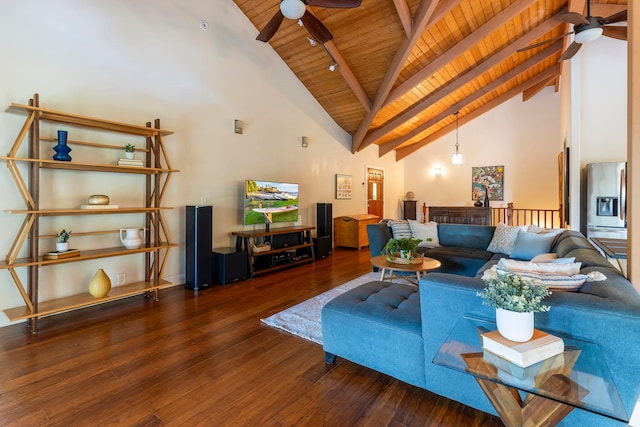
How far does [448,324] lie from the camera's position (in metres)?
1.54

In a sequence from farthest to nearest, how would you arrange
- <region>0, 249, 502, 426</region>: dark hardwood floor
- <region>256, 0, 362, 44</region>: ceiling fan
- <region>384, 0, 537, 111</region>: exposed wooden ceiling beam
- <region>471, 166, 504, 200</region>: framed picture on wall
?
<region>471, 166, 504, 200</region>: framed picture on wall → <region>384, 0, 537, 111</region>: exposed wooden ceiling beam → <region>256, 0, 362, 44</region>: ceiling fan → <region>0, 249, 502, 426</region>: dark hardwood floor

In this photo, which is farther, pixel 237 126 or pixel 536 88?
pixel 536 88

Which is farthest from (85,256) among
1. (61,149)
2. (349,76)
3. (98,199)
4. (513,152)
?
(513,152)

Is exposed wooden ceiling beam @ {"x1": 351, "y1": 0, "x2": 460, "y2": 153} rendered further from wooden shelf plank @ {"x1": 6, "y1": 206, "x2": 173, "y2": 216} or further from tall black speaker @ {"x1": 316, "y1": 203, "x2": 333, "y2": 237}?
wooden shelf plank @ {"x1": 6, "y1": 206, "x2": 173, "y2": 216}

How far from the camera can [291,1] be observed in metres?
2.75

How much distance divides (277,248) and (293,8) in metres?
3.27

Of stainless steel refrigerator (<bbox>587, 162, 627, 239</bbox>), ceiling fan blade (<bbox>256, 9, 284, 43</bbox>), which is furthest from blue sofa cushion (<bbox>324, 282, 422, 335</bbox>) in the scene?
stainless steel refrigerator (<bbox>587, 162, 627, 239</bbox>)

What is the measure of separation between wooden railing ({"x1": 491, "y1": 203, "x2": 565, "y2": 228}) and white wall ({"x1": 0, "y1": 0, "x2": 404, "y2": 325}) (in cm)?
564

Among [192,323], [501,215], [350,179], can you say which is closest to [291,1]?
[192,323]

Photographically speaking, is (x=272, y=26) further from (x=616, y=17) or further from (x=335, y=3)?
(x=616, y=17)

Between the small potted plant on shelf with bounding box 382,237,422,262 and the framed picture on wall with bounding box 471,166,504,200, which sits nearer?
the small potted plant on shelf with bounding box 382,237,422,262

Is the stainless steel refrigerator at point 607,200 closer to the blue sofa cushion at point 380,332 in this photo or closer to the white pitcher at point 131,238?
the blue sofa cushion at point 380,332

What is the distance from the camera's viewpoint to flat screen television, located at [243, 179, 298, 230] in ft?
14.9

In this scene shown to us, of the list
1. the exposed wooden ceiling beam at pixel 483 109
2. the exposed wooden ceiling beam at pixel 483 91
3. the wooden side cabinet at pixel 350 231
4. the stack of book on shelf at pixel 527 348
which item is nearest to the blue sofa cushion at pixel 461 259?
the wooden side cabinet at pixel 350 231
